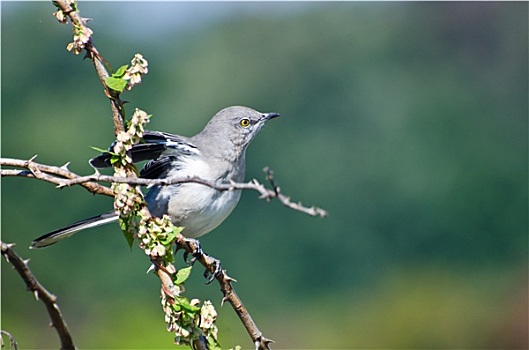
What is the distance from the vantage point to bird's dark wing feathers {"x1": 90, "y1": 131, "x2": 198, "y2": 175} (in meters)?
3.47

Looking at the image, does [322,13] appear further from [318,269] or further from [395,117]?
[318,269]

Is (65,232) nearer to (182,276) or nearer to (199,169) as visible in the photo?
(199,169)

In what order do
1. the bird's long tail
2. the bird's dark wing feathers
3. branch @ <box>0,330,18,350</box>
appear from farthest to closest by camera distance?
the bird's long tail → the bird's dark wing feathers → branch @ <box>0,330,18,350</box>

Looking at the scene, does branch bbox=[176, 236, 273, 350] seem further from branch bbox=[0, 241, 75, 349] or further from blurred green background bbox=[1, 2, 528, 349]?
blurred green background bbox=[1, 2, 528, 349]

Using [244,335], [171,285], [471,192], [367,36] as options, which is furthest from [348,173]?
[171,285]

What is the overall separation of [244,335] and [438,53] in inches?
785

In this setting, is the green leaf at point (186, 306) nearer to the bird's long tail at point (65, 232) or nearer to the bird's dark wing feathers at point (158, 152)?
the bird's dark wing feathers at point (158, 152)

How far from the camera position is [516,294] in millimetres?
16875

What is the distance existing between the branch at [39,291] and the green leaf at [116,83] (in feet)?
1.80

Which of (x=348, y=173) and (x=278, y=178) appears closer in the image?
(x=278, y=178)

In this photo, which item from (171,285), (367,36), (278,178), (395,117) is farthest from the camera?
(367,36)

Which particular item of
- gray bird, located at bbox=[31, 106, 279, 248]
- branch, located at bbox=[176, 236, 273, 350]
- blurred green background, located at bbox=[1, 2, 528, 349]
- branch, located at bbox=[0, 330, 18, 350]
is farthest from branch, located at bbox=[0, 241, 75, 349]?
blurred green background, located at bbox=[1, 2, 528, 349]

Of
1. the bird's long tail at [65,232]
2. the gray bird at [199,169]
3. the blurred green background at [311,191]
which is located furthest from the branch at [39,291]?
the blurred green background at [311,191]

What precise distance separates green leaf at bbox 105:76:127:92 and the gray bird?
126 cm
